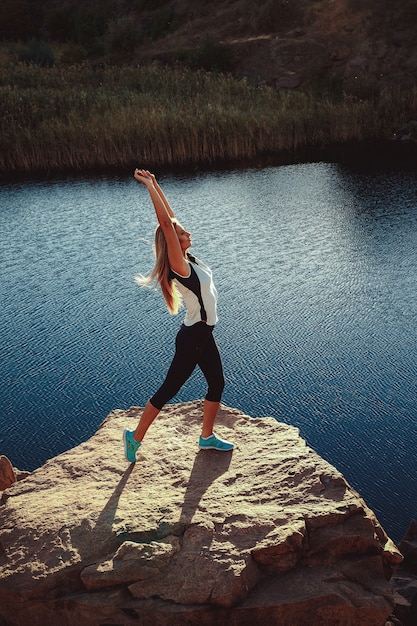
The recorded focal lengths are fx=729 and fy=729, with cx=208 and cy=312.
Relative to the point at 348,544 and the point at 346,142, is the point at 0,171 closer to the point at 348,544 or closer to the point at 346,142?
the point at 346,142

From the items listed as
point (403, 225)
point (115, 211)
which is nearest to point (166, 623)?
point (403, 225)

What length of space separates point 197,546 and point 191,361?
0.89 metres

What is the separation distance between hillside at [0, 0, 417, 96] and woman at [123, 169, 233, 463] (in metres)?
16.0

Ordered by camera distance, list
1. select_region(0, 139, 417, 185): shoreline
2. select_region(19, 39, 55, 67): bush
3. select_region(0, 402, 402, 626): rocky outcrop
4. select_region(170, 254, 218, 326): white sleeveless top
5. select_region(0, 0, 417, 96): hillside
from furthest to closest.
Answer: select_region(19, 39, 55, 67): bush
select_region(0, 0, 417, 96): hillside
select_region(0, 139, 417, 185): shoreline
select_region(170, 254, 218, 326): white sleeveless top
select_region(0, 402, 402, 626): rocky outcrop

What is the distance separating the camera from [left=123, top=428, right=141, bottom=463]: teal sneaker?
3.34 m

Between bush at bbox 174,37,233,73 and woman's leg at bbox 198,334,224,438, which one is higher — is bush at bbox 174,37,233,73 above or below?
above

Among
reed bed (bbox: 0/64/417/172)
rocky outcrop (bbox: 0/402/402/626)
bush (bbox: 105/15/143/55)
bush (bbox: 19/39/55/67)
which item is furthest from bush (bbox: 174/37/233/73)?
rocky outcrop (bbox: 0/402/402/626)

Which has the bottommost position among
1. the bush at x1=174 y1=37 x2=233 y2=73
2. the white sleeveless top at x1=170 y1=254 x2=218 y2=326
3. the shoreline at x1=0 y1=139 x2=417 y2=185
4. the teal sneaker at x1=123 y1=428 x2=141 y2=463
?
the shoreline at x1=0 y1=139 x2=417 y2=185

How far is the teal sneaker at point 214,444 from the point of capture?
338cm

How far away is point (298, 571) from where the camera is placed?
2.64m

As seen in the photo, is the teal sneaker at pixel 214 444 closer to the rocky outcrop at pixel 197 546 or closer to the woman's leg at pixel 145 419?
the rocky outcrop at pixel 197 546

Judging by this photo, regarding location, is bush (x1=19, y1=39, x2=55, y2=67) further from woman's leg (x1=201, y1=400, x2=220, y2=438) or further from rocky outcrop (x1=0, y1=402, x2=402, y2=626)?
rocky outcrop (x1=0, y1=402, x2=402, y2=626)

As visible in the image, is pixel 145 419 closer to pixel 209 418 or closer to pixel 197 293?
pixel 209 418

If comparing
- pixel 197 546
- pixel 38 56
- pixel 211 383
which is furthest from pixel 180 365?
pixel 38 56
